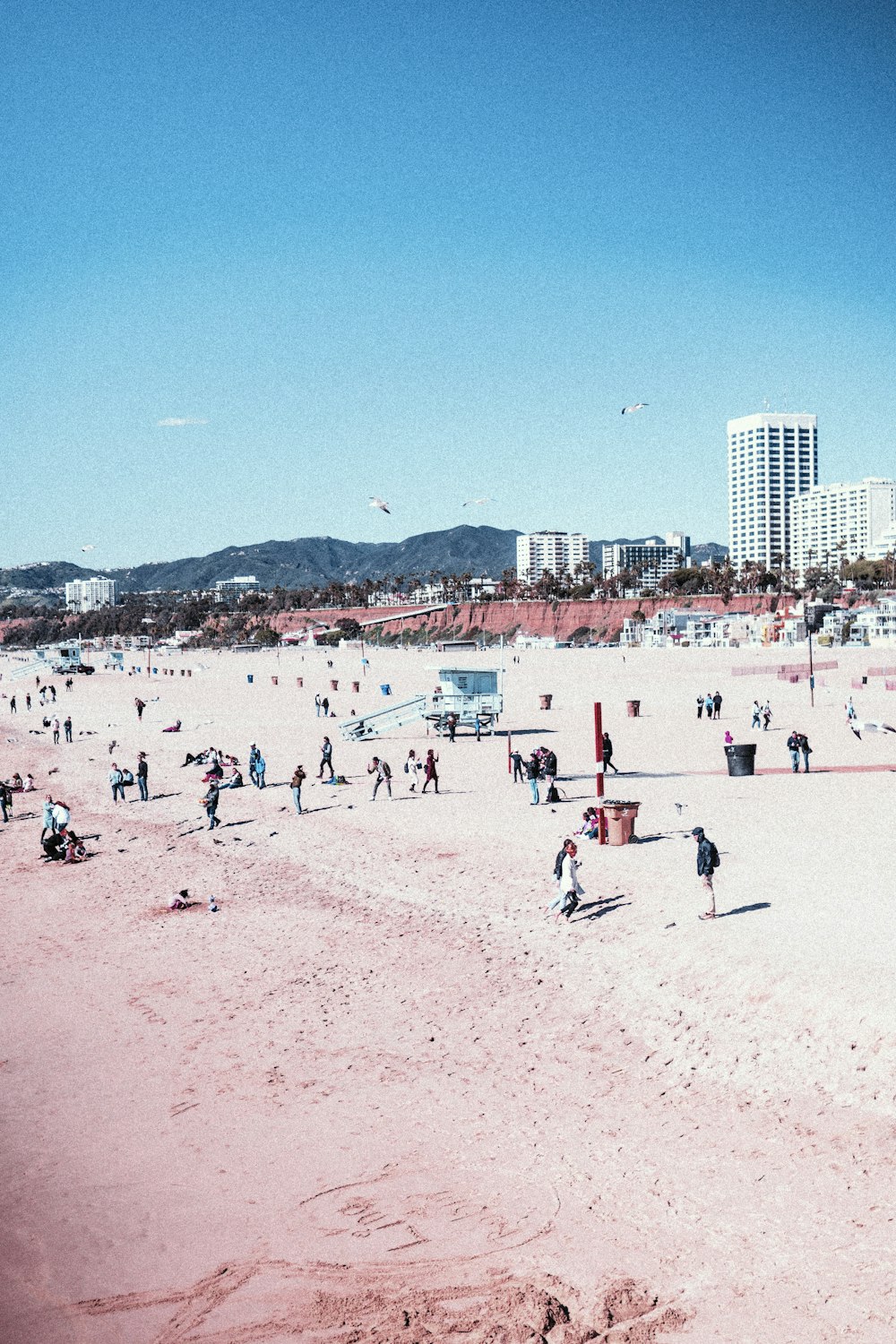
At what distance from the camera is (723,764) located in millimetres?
25719

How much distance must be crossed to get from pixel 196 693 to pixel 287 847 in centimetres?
4477

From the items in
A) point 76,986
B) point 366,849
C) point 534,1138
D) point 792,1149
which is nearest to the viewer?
point 792,1149

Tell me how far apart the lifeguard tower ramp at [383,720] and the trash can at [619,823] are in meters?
15.9

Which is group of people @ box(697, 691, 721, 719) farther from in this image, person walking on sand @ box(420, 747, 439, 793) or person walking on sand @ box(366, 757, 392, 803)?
person walking on sand @ box(366, 757, 392, 803)

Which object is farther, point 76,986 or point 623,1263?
point 76,986

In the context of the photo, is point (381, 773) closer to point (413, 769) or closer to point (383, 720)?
point (413, 769)

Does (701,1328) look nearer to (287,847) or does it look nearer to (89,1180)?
(89,1180)

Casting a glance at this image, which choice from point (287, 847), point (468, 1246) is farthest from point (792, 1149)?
point (287, 847)

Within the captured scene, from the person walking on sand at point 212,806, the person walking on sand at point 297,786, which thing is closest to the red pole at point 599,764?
the person walking on sand at point 297,786

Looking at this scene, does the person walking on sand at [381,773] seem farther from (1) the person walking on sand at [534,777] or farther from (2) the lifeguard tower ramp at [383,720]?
(2) the lifeguard tower ramp at [383,720]

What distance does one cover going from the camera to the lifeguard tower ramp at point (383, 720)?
1252 inches

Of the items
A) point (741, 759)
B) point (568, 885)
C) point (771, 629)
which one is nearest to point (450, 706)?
point (741, 759)

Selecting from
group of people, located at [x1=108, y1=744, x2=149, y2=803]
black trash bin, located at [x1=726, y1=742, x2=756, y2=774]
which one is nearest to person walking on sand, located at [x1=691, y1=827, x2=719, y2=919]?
black trash bin, located at [x1=726, y1=742, x2=756, y2=774]

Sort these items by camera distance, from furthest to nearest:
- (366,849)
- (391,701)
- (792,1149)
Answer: (391,701), (366,849), (792,1149)
